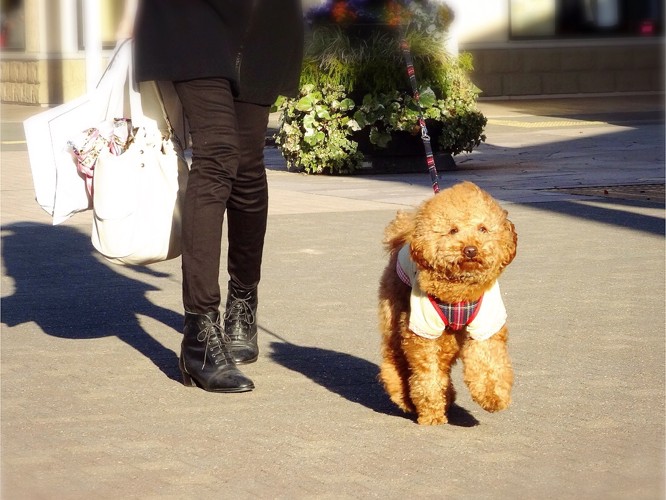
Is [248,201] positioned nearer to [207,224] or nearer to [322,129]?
[207,224]

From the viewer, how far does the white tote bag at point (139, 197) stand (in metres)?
4.88

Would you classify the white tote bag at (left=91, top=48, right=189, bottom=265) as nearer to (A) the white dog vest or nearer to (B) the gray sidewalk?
(B) the gray sidewalk

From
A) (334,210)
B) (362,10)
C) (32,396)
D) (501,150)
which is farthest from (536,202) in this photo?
(32,396)

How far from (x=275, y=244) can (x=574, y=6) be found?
20.5m

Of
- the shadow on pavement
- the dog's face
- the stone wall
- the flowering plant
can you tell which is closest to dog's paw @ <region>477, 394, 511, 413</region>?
the dog's face

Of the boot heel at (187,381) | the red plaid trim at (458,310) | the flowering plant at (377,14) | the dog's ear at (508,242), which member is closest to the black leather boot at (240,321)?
the boot heel at (187,381)

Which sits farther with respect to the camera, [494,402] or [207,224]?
[207,224]

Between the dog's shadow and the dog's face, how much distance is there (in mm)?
644

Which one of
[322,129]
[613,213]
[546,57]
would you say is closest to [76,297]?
[613,213]

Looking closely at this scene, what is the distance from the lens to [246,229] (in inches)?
205

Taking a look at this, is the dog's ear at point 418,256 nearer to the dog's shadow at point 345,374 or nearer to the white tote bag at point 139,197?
the dog's shadow at point 345,374

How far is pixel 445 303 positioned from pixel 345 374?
3.54 feet

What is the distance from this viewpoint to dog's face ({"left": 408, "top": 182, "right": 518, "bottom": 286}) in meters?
3.99

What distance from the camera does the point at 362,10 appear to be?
12.9 meters
